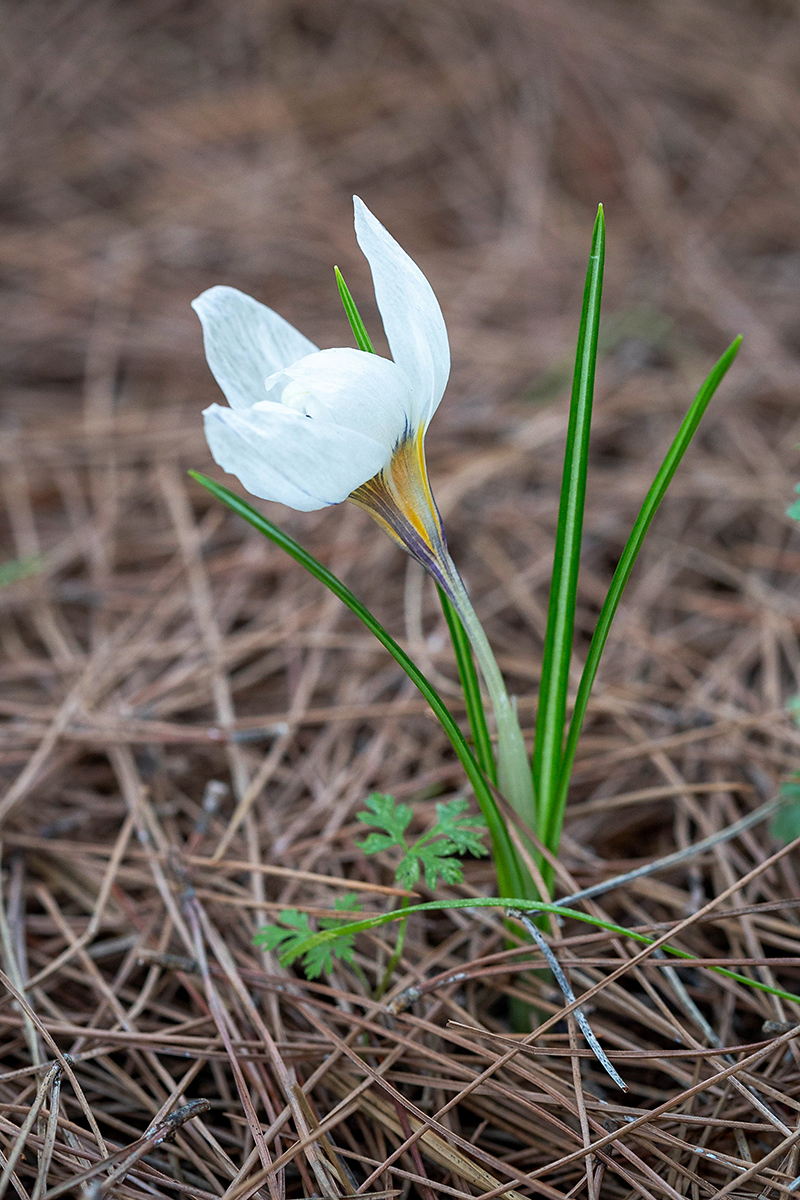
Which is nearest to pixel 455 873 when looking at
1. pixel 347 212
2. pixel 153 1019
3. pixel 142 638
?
pixel 153 1019

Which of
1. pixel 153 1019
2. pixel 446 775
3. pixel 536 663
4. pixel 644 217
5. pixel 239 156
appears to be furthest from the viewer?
pixel 239 156

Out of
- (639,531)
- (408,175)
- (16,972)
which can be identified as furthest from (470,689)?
(408,175)

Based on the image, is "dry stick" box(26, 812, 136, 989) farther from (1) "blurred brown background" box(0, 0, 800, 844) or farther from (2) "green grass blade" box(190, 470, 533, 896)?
(2) "green grass blade" box(190, 470, 533, 896)

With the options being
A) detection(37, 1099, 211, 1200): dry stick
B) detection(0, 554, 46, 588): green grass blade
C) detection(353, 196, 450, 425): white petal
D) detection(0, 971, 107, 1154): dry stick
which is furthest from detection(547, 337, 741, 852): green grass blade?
detection(0, 554, 46, 588): green grass blade

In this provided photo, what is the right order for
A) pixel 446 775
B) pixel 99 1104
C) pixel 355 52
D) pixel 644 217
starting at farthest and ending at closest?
pixel 355 52, pixel 644 217, pixel 446 775, pixel 99 1104

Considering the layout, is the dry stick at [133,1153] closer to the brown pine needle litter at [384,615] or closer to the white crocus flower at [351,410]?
the brown pine needle litter at [384,615]

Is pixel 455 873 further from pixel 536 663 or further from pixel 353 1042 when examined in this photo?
pixel 536 663

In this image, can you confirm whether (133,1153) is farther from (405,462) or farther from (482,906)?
(405,462)
